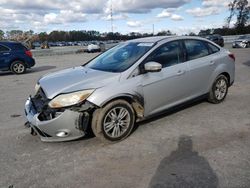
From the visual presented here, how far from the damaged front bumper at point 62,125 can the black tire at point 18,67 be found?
10488 mm

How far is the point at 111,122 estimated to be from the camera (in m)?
4.30

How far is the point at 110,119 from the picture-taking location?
4289mm

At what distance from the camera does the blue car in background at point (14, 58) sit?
43.8ft

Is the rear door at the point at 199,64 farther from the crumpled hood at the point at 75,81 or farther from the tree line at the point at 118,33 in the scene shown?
the tree line at the point at 118,33

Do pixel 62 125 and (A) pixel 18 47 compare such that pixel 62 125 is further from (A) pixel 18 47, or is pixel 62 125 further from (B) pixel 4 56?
(A) pixel 18 47

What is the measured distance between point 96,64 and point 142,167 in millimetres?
2483

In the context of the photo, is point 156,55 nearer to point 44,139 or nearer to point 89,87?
point 89,87

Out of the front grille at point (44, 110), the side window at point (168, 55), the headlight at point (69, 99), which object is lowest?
the front grille at point (44, 110)

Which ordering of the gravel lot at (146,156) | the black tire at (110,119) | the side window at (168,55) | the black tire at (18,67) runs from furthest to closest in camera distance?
the black tire at (18,67) < the side window at (168,55) < the black tire at (110,119) < the gravel lot at (146,156)

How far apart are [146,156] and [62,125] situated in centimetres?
130

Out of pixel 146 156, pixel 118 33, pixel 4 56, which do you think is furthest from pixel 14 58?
pixel 118 33

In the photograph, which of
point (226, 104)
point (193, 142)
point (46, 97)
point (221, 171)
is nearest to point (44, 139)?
point (46, 97)

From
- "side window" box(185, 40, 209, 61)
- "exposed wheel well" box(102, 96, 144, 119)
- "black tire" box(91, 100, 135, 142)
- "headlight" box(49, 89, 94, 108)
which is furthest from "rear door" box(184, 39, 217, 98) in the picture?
"headlight" box(49, 89, 94, 108)

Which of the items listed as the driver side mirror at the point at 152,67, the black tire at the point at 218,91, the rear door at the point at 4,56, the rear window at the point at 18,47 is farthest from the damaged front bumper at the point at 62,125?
the rear window at the point at 18,47
